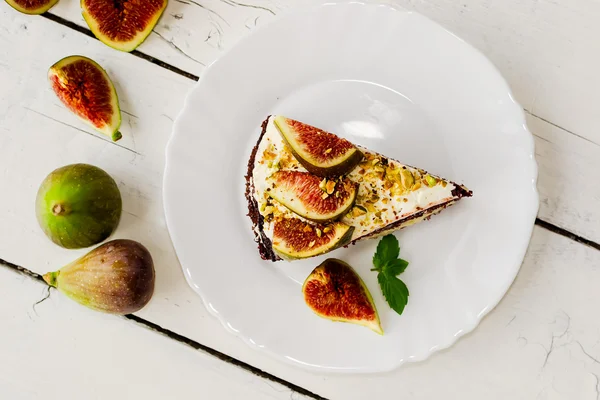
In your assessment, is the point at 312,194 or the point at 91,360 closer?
the point at 312,194

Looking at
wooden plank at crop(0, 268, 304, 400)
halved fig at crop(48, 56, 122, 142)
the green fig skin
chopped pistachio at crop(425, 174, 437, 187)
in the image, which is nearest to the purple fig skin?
the green fig skin

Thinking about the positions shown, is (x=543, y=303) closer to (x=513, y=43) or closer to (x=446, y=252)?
(x=446, y=252)

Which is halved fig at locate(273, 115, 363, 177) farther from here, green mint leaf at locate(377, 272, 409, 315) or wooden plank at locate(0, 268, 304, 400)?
wooden plank at locate(0, 268, 304, 400)

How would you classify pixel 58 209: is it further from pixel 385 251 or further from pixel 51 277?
pixel 385 251

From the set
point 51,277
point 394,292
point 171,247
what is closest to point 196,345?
point 171,247

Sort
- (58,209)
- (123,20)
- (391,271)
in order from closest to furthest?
(58,209)
(391,271)
(123,20)

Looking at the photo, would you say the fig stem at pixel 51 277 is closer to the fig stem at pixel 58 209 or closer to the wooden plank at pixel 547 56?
the fig stem at pixel 58 209
